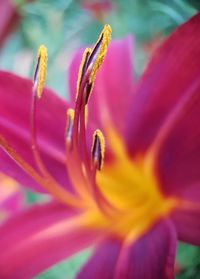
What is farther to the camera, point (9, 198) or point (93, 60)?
point (9, 198)

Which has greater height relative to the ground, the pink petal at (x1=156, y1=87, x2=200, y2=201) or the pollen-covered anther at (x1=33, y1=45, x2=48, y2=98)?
the pollen-covered anther at (x1=33, y1=45, x2=48, y2=98)

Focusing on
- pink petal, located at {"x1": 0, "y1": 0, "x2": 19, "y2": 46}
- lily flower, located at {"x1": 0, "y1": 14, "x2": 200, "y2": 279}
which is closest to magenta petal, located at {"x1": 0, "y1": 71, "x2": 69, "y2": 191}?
lily flower, located at {"x1": 0, "y1": 14, "x2": 200, "y2": 279}

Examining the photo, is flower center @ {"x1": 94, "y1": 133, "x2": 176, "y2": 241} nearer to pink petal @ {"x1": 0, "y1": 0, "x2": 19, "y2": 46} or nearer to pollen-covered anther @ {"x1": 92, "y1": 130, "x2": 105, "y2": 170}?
pollen-covered anther @ {"x1": 92, "y1": 130, "x2": 105, "y2": 170}

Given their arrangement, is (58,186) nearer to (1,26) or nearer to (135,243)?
(135,243)

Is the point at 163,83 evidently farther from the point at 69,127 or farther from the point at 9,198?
the point at 9,198

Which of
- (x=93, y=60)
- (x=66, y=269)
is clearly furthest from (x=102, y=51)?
(x=66, y=269)

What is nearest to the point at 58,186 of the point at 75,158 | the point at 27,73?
the point at 75,158

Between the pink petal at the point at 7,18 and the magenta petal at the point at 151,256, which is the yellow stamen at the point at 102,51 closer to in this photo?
the magenta petal at the point at 151,256

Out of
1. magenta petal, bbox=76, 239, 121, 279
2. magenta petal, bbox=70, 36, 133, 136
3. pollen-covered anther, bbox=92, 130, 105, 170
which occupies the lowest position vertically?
magenta petal, bbox=76, 239, 121, 279
